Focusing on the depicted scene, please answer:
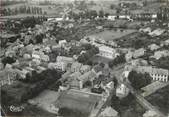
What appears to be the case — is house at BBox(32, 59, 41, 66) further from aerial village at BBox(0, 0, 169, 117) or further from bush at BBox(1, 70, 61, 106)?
bush at BBox(1, 70, 61, 106)

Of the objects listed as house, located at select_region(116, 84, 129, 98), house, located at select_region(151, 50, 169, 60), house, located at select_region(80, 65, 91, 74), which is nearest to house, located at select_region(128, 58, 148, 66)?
house, located at select_region(151, 50, 169, 60)

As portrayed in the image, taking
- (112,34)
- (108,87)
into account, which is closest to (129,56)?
(108,87)

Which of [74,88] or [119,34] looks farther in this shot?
[119,34]

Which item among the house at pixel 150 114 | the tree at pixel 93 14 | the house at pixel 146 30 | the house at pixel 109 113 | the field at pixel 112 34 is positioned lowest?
the house at pixel 109 113

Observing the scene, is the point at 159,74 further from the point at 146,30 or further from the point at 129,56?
the point at 146,30

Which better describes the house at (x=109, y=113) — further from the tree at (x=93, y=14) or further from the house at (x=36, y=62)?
the tree at (x=93, y=14)

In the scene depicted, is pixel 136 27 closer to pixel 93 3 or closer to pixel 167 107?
pixel 93 3

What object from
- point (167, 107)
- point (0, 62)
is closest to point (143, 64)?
point (167, 107)

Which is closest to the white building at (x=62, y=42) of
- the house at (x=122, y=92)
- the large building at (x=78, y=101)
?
the large building at (x=78, y=101)
